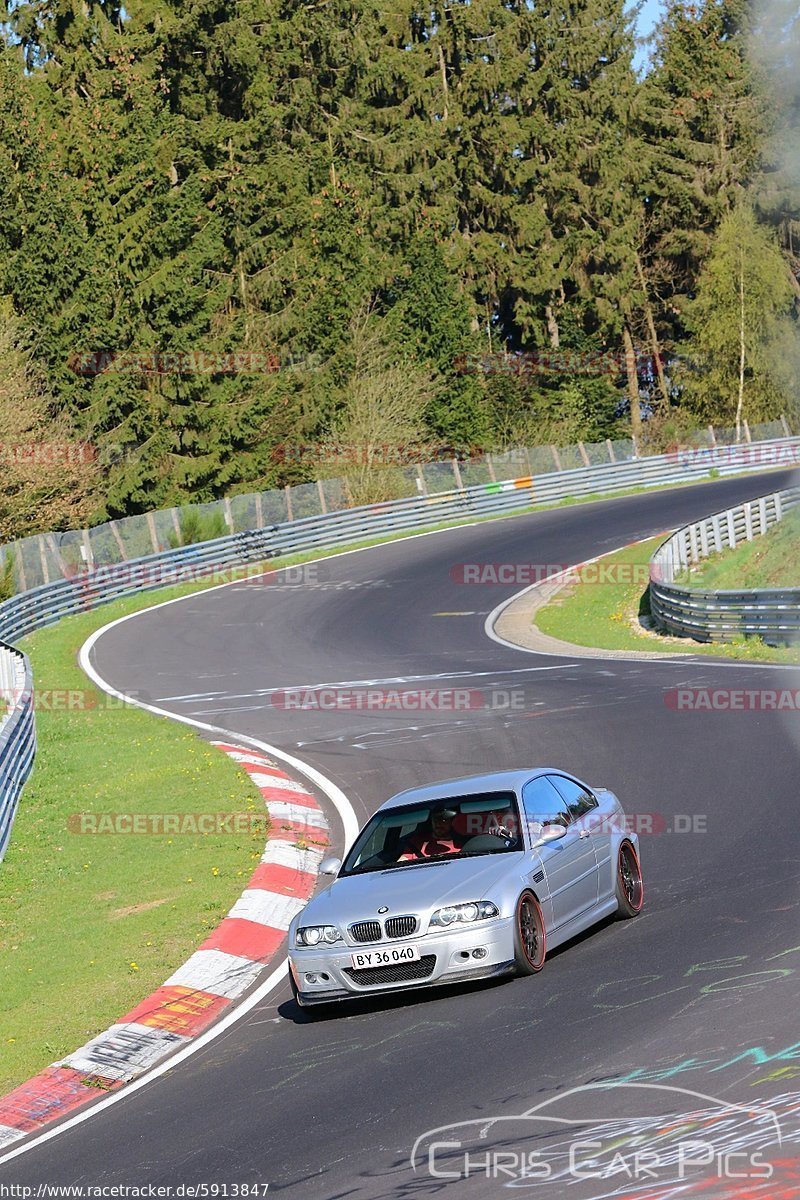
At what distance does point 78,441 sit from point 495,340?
108 ft

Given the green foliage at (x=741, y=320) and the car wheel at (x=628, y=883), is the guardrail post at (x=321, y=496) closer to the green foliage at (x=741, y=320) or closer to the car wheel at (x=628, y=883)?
the green foliage at (x=741, y=320)

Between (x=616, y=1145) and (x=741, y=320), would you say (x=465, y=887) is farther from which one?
(x=741, y=320)

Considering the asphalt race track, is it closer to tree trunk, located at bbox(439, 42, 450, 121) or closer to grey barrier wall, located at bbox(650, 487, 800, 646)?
grey barrier wall, located at bbox(650, 487, 800, 646)

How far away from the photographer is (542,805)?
11273 mm

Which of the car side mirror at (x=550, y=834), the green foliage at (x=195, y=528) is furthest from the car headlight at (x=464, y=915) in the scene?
the green foliage at (x=195, y=528)

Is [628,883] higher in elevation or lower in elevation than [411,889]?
lower

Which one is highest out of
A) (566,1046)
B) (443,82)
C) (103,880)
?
(443,82)

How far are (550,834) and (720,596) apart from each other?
17.4 metres

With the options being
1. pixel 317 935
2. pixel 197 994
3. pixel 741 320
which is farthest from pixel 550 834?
pixel 741 320

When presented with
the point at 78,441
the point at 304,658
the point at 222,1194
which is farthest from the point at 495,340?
the point at 222,1194

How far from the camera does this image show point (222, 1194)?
6.94 meters

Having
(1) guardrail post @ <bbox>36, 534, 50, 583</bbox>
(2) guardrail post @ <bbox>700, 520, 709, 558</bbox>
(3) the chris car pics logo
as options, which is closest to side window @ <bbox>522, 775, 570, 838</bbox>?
(3) the chris car pics logo

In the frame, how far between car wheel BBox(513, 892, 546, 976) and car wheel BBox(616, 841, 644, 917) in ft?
4.08

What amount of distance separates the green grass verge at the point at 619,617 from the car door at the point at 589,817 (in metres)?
12.9
